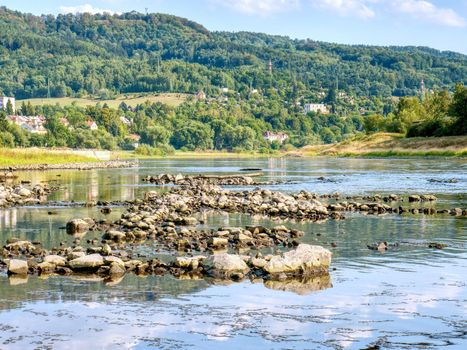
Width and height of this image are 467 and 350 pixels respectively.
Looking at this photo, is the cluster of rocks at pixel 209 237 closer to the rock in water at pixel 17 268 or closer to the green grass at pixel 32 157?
the rock in water at pixel 17 268

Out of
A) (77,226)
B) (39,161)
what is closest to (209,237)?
(77,226)

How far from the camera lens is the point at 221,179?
79.0 m

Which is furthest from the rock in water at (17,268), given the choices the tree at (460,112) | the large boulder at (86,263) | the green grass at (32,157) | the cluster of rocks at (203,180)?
the tree at (460,112)

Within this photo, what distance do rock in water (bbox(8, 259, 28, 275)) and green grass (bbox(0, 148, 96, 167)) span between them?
80.4 metres

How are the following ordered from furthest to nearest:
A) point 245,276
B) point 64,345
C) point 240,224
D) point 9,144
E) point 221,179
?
point 9,144 < point 221,179 < point 240,224 < point 245,276 < point 64,345

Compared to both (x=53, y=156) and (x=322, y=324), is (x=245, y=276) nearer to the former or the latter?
(x=322, y=324)

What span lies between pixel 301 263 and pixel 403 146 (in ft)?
485

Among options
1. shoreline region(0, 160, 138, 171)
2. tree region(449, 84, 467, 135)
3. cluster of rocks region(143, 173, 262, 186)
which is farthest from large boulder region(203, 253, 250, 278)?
tree region(449, 84, 467, 135)

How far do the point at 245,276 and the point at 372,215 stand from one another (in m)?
19.2

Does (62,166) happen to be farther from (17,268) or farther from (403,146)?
(17,268)

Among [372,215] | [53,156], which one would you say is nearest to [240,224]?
[372,215]

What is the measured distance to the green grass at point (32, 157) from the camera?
4277 inches

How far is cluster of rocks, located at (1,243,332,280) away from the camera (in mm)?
24297

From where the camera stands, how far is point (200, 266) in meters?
25.2
